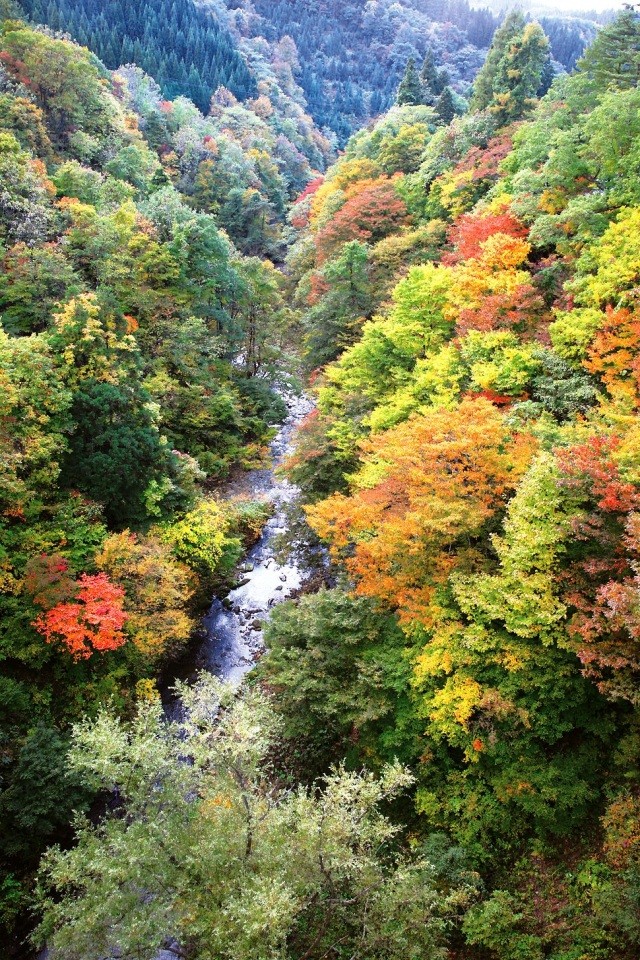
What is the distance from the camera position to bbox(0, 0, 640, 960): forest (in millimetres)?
10914

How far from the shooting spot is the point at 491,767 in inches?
555

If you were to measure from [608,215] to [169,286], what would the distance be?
24348 mm

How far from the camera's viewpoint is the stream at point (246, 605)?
23.2 metres

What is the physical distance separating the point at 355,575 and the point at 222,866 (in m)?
9.14

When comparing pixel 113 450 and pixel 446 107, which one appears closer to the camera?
pixel 113 450

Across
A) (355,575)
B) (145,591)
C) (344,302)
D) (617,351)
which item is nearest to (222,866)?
(355,575)

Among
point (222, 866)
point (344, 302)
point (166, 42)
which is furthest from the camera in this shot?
point (166, 42)

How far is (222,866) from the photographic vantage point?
404 inches

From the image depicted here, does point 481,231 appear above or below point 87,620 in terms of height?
above

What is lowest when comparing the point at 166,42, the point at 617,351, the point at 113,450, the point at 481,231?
the point at 113,450

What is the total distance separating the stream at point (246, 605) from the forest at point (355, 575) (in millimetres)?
963

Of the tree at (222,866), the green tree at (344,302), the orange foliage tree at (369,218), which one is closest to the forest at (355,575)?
the tree at (222,866)

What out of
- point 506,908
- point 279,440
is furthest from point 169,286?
point 506,908

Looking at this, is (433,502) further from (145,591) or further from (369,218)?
(369,218)
